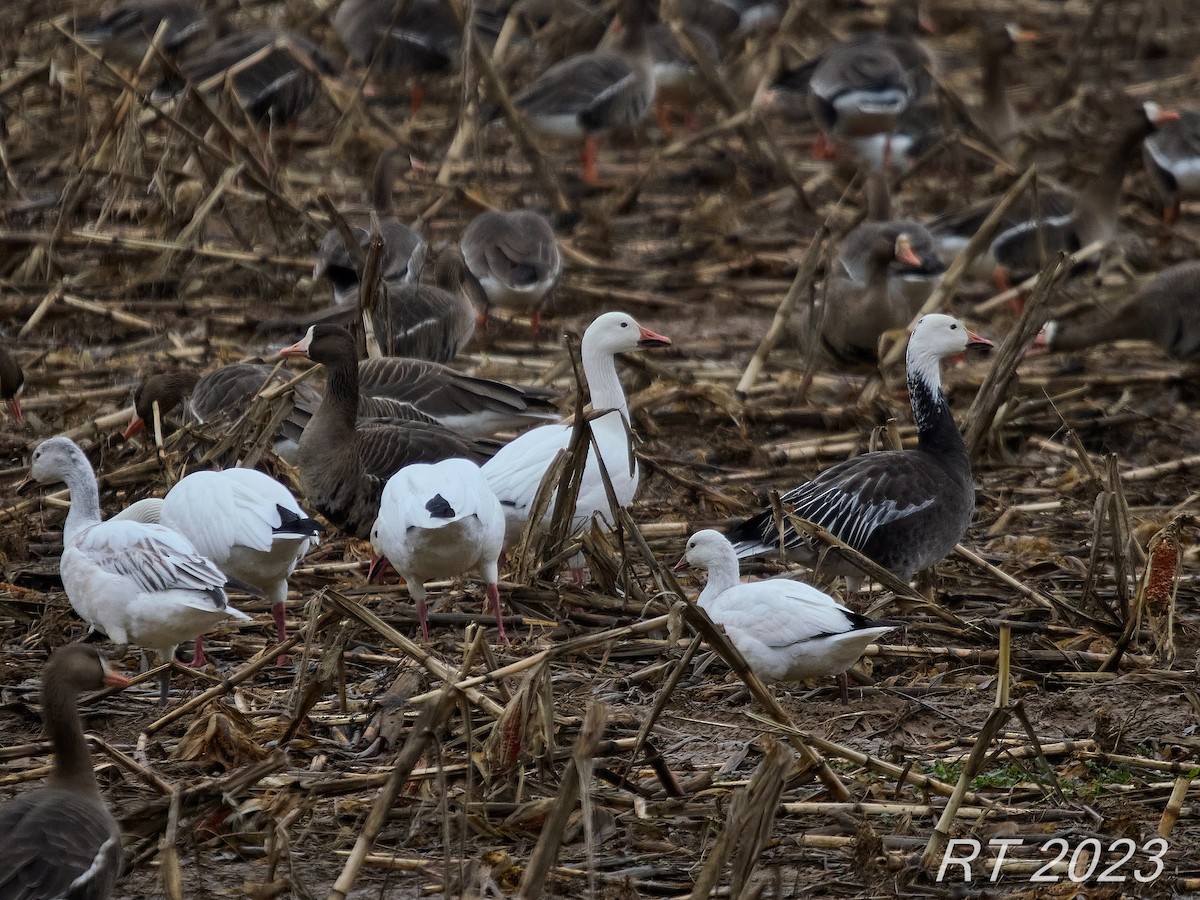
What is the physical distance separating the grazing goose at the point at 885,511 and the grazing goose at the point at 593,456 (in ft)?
1.85

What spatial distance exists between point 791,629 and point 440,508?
1.29 metres

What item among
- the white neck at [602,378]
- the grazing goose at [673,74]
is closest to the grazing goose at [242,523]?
the white neck at [602,378]

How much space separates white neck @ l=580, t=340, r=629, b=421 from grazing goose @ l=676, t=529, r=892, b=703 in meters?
1.73

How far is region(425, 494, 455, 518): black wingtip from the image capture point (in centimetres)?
597

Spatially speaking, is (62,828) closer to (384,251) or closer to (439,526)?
(439,526)

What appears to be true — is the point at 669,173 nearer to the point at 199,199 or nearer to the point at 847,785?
the point at 199,199

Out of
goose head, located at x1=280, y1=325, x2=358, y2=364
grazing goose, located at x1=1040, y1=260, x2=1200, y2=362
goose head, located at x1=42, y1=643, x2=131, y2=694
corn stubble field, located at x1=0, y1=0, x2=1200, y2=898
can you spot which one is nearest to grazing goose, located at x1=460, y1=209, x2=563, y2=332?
corn stubble field, located at x1=0, y1=0, x2=1200, y2=898

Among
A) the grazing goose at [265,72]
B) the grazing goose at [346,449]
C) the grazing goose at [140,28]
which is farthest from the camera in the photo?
the grazing goose at [140,28]

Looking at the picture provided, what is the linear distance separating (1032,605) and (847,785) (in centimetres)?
176

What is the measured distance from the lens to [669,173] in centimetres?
1393

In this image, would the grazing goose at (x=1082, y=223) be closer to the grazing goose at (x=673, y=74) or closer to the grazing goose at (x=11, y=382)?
the grazing goose at (x=673, y=74)

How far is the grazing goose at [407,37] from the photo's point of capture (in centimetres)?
1514

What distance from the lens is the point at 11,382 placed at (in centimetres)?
849

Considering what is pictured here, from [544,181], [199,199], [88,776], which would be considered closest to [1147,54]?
[544,181]
